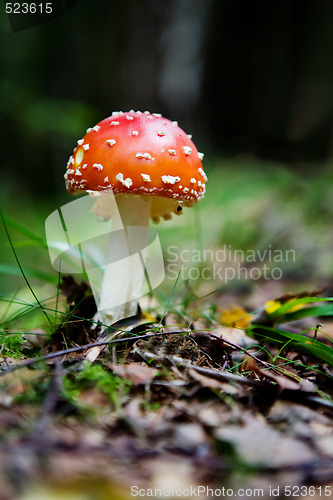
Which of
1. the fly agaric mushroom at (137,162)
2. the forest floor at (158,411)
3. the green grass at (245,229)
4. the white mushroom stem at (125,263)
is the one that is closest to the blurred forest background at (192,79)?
the green grass at (245,229)

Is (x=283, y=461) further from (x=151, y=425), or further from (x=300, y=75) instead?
(x=300, y=75)

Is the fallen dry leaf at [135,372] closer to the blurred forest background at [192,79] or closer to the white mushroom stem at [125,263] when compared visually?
the white mushroom stem at [125,263]

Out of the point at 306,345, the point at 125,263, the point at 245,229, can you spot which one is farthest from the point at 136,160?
the point at 245,229

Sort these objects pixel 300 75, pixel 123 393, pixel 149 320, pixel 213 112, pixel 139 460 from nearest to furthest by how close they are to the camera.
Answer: pixel 139 460 → pixel 123 393 → pixel 149 320 → pixel 213 112 → pixel 300 75

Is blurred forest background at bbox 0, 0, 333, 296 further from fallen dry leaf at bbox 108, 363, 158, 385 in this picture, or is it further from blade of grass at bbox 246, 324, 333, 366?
fallen dry leaf at bbox 108, 363, 158, 385

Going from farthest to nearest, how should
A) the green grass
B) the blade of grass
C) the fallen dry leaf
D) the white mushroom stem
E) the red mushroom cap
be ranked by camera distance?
the green grass < the white mushroom stem < the red mushroom cap < the blade of grass < the fallen dry leaf

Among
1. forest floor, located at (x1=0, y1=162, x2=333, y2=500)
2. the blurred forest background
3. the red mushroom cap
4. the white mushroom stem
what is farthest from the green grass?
the red mushroom cap

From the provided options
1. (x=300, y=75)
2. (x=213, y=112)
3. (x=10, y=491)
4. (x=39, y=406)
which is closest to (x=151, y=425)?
(x=39, y=406)
